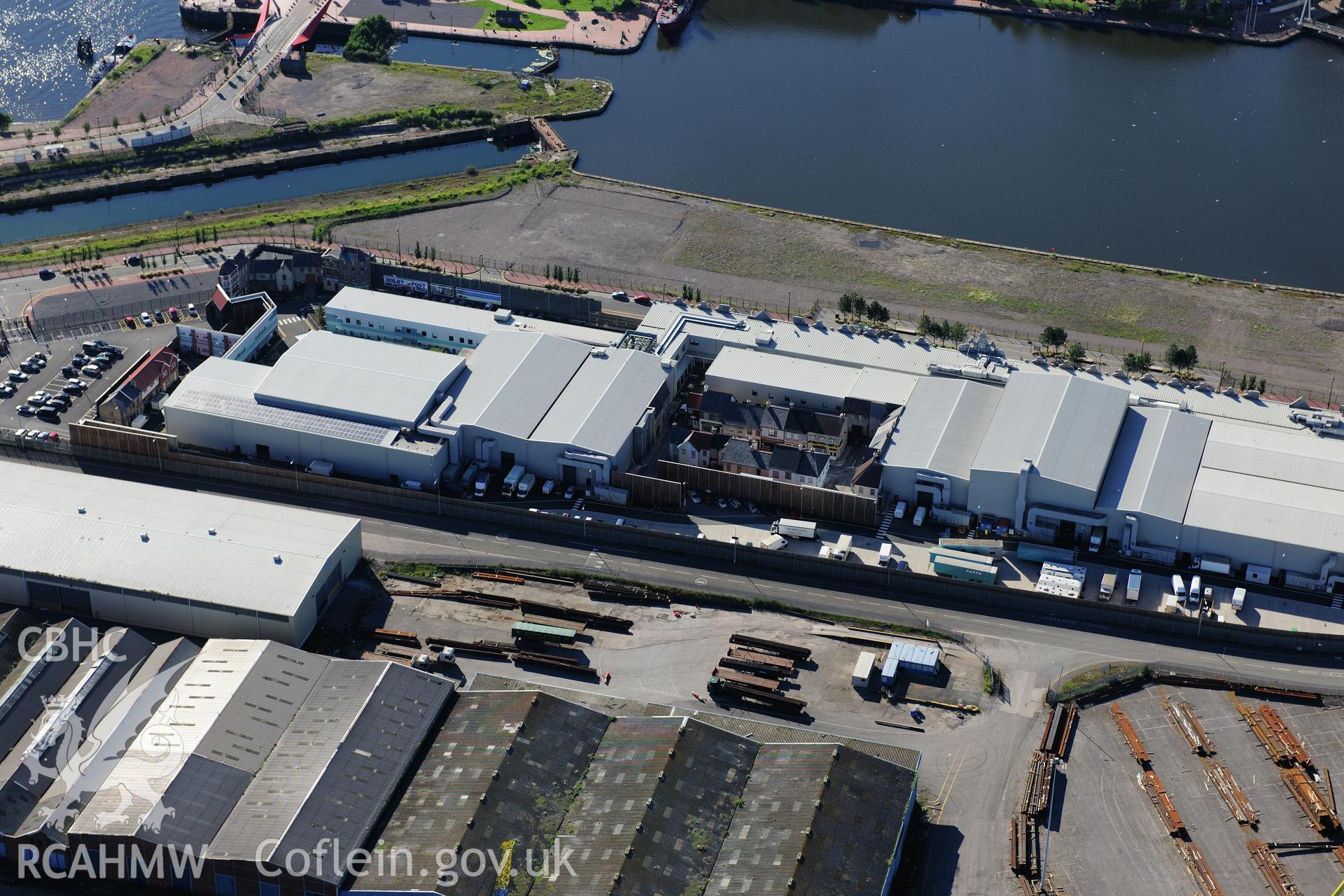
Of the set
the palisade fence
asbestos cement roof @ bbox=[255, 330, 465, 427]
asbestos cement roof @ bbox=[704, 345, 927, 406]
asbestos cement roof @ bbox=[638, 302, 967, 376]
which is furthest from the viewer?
asbestos cement roof @ bbox=[638, 302, 967, 376]

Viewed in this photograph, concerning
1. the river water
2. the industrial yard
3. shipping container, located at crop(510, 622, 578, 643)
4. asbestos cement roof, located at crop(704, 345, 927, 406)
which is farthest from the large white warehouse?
the river water

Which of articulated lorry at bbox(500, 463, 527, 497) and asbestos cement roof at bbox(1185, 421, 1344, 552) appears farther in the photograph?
articulated lorry at bbox(500, 463, 527, 497)

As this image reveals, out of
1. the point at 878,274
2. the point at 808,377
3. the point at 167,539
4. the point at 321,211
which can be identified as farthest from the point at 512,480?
the point at 321,211

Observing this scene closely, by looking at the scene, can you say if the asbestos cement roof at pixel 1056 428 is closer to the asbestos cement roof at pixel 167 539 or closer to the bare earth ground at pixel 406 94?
the asbestos cement roof at pixel 167 539

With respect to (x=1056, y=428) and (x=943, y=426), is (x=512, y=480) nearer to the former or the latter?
(x=943, y=426)

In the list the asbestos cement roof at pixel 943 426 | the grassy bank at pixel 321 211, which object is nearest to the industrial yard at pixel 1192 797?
the asbestos cement roof at pixel 943 426

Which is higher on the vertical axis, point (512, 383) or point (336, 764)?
point (512, 383)

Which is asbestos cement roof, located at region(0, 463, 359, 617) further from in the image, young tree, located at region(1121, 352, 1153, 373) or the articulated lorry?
young tree, located at region(1121, 352, 1153, 373)
